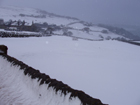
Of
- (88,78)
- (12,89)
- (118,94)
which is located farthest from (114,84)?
(12,89)

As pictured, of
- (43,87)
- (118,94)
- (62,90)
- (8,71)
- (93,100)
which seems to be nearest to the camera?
(93,100)

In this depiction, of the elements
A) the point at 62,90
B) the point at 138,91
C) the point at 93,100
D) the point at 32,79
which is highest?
the point at 93,100

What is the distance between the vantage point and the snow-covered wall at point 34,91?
10.1ft

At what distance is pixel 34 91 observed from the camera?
13.1 ft

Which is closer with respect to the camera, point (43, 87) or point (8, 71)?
point (43, 87)

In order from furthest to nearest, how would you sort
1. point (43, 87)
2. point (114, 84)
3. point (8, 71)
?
point (114, 84) < point (8, 71) < point (43, 87)

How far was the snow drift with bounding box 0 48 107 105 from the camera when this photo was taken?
10.1 ft

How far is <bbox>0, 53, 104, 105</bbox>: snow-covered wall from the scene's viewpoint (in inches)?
121

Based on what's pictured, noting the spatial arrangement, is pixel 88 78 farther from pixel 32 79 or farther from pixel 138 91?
pixel 32 79

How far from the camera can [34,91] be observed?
4.00 m

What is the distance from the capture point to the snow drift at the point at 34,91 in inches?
121

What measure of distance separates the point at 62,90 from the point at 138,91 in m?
5.05

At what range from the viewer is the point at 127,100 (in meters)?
5.50

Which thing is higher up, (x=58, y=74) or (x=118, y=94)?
(x=118, y=94)
